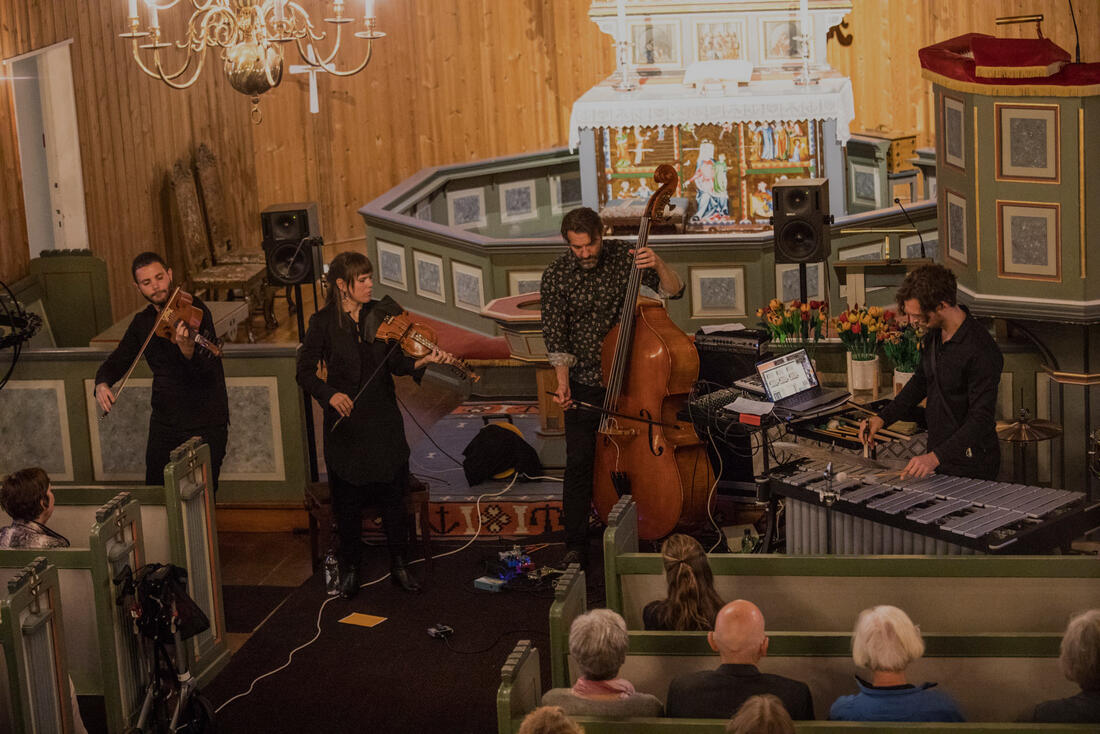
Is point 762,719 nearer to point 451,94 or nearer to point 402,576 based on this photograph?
point 402,576

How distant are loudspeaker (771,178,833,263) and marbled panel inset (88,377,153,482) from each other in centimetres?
323

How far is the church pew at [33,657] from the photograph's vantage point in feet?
14.6

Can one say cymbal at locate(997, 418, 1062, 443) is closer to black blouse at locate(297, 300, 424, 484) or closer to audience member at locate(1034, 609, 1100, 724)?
black blouse at locate(297, 300, 424, 484)

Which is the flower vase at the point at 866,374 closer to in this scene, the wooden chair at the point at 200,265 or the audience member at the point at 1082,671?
the audience member at the point at 1082,671

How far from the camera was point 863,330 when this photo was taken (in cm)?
687

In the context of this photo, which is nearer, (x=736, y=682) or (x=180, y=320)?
(x=736, y=682)

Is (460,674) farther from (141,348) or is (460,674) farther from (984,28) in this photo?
(984,28)

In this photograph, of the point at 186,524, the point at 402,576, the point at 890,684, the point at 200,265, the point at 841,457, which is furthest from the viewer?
the point at 200,265

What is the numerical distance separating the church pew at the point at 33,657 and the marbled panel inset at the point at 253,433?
8.47ft

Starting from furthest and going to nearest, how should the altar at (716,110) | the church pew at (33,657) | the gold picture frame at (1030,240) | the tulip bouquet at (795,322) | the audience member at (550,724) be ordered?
the altar at (716,110) < the tulip bouquet at (795,322) < the gold picture frame at (1030,240) < the church pew at (33,657) < the audience member at (550,724)

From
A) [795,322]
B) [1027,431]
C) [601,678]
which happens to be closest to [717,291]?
[795,322]

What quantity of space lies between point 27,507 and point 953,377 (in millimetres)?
3258

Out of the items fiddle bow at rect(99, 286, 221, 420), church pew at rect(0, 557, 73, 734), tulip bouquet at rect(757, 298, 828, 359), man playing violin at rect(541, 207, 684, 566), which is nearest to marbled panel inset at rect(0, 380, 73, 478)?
fiddle bow at rect(99, 286, 221, 420)

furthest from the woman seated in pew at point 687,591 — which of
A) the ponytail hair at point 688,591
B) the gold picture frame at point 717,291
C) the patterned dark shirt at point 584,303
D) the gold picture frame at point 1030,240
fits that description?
the gold picture frame at point 717,291
